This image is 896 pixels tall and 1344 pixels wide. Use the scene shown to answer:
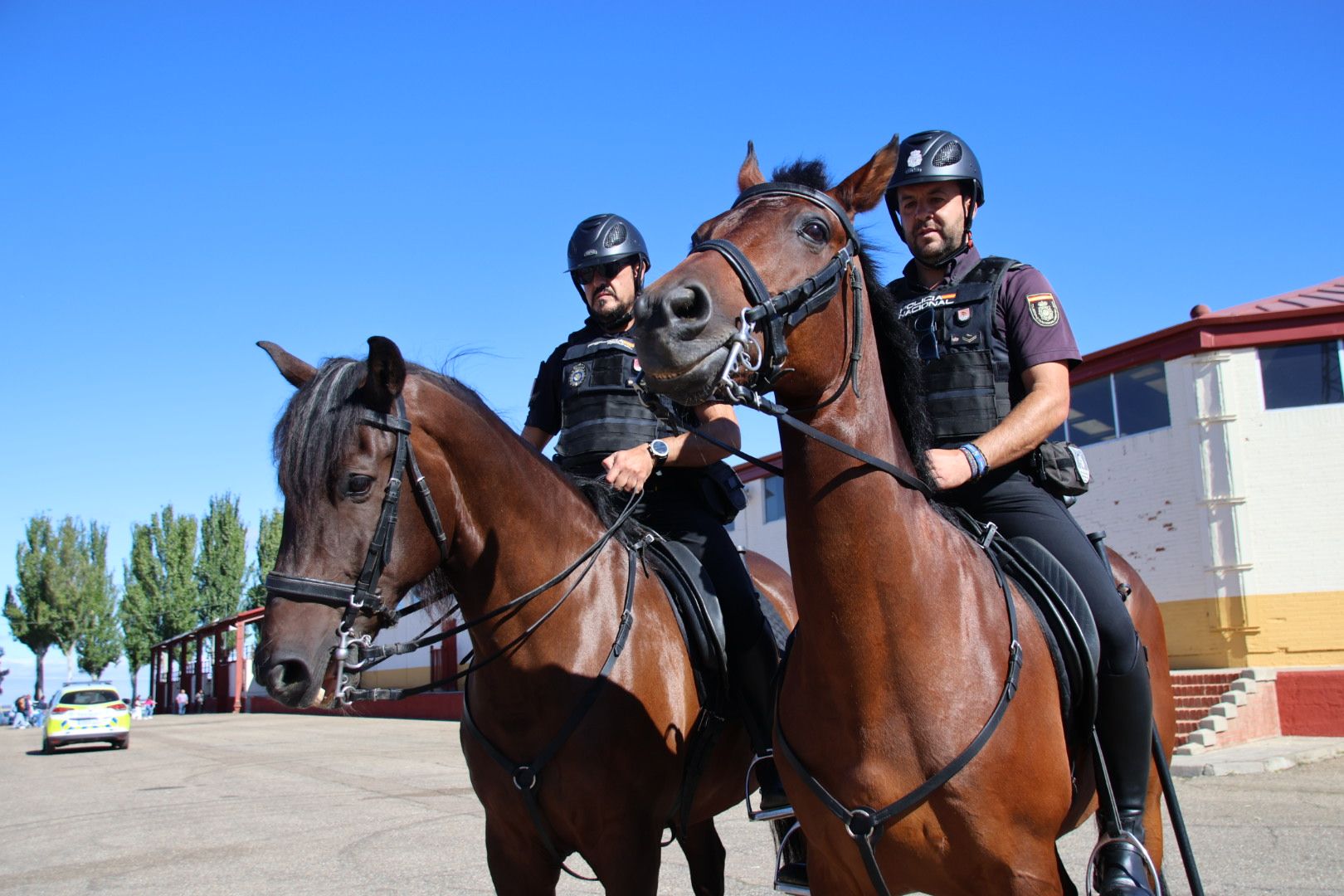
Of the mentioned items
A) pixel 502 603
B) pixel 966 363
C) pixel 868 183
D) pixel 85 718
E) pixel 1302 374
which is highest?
pixel 1302 374

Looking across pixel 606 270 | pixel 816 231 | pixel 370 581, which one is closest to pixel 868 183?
pixel 816 231

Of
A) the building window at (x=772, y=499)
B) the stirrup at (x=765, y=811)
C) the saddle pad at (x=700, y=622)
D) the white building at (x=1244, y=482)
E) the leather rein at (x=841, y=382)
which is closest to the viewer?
the leather rein at (x=841, y=382)

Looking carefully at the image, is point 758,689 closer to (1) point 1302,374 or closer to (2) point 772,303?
(2) point 772,303

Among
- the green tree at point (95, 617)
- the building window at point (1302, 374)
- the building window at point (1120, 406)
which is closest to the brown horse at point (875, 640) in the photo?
the building window at point (1120, 406)

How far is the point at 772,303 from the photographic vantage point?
2.60 m

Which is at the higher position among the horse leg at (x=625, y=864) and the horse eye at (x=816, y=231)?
the horse eye at (x=816, y=231)

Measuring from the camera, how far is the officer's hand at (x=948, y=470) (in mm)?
3096

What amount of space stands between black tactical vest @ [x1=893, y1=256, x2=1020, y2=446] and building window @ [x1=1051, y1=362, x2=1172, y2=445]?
16.0 metres

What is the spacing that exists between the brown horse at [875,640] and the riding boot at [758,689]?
4.00 ft

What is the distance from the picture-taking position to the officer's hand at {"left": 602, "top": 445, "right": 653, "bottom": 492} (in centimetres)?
425

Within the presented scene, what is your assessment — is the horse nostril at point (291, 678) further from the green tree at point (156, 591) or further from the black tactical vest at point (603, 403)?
the green tree at point (156, 591)

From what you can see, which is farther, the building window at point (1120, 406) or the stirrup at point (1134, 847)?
the building window at point (1120, 406)

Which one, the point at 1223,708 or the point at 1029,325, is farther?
the point at 1223,708

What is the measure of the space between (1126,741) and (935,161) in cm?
206
